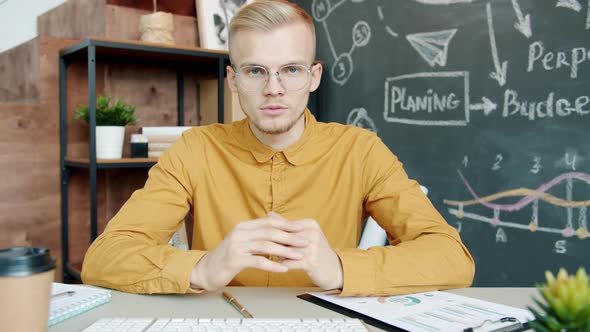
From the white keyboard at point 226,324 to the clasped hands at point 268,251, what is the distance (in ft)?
0.49

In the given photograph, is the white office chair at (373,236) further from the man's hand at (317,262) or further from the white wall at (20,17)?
the white wall at (20,17)

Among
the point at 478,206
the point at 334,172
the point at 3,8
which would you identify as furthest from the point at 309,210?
the point at 3,8

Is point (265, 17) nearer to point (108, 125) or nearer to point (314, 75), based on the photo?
point (314, 75)

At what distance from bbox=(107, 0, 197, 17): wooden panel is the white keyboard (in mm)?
2115

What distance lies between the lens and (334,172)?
1.38 meters

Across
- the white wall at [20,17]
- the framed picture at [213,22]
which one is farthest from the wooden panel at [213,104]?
the white wall at [20,17]

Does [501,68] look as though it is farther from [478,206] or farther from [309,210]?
[309,210]

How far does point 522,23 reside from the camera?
1.91 meters

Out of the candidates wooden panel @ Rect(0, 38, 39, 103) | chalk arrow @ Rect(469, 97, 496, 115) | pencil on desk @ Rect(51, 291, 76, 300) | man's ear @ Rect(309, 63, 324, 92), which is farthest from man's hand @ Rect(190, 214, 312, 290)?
wooden panel @ Rect(0, 38, 39, 103)

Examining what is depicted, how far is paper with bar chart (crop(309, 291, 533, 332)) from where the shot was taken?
77 cm

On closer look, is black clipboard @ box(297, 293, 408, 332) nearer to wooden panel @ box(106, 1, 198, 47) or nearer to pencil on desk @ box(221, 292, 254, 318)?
pencil on desk @ box(221, 292, 254, 318)

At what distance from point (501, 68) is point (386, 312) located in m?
1.43

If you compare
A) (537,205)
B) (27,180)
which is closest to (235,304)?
(537,205)

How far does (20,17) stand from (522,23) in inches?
107
